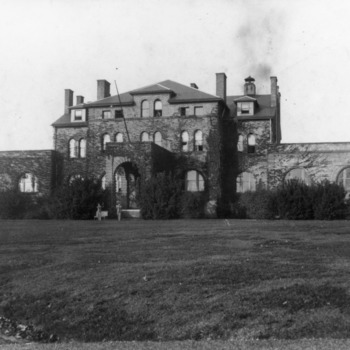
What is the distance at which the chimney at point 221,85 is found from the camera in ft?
164

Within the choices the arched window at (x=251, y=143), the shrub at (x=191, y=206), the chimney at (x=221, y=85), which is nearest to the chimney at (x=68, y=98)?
the chimney at (x=221, y=85)

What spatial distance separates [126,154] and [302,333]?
106 feet

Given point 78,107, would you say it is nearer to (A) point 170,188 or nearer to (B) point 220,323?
(A) point 170,188

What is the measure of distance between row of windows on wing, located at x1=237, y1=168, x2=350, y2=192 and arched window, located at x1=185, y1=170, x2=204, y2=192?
341 centimetres

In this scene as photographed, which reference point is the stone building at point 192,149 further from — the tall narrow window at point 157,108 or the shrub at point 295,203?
the shrub at point 295,203

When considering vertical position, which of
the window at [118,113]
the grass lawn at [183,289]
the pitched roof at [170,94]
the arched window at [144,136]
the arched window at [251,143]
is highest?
the pitched roof at [170,94]

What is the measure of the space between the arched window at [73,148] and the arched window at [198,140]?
12.3 metres

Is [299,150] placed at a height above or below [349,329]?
above

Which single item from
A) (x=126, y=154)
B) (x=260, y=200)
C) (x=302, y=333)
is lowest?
(x=302, y=333)

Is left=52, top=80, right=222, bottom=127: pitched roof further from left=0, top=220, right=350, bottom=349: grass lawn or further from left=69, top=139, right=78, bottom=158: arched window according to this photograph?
left=0, top=220, right=350, bottom=349: grass lawn

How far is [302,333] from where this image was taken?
9.50 m

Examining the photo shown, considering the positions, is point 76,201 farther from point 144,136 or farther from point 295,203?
point 144,136

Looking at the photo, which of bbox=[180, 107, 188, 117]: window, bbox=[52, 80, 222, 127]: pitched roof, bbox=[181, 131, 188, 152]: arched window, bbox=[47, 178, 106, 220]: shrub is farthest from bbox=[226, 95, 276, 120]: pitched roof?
bbox=[47, 178, 106, 220]: shrub

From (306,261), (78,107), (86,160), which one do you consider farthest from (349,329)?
(78,107)
